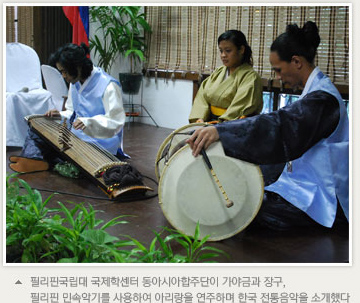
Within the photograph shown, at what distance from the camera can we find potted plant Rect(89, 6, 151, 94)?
20.5 ft

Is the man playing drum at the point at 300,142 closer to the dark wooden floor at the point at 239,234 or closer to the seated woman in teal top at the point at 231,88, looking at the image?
the dark wooden floor at the point at 239,234

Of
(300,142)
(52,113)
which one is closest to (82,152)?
(52,113)

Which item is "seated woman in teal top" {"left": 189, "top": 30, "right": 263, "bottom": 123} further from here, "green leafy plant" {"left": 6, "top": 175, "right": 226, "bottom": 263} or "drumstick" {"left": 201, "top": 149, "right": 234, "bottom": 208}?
"green leafy plant" {"left": 6, "top": 175, "right": 226, "bottom": 263}

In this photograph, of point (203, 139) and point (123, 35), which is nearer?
point (203, 139)

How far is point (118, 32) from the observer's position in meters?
6.31

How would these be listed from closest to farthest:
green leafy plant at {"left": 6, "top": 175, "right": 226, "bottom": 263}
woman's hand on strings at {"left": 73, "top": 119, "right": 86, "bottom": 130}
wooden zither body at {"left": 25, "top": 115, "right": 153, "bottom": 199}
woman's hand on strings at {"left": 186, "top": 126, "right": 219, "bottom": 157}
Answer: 1. green leafy plant at {"left": 6, "top": 175, "right": 226, "bottom": 263}
2. woman's hand on strings at {"left": 186, "top": 126, "right": 219, "bottom": 157}
3. wooden zither body at {"left": 25, "top": 115, "right": 153, "bottom": 199}
4. woman's hand on strings at {"left": 73, "top": 119, "right": 86, "bottom": 130}

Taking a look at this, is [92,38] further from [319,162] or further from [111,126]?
[319,162]

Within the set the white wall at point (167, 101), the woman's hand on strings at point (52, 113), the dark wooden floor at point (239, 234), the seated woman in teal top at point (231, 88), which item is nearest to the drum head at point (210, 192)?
the dark wooden floor at point (239, 234)

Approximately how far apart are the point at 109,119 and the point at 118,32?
3.06 meters

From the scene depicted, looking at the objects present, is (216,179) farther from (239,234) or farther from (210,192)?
(239,234)

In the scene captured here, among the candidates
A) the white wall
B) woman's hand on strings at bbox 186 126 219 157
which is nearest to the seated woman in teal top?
woman's hand on strings at bbox 186 126 219 157

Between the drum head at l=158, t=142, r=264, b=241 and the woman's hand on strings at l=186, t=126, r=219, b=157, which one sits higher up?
the woman's hand on strings at l=186, t=126, r=219, b=157

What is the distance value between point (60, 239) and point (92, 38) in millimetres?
5275

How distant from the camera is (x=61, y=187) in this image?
10.7 ft
